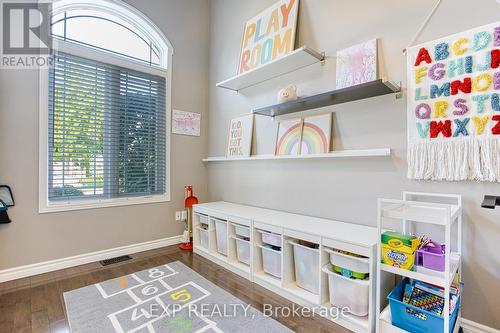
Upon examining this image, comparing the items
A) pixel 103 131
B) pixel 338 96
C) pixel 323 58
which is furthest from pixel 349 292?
pixel 103 131

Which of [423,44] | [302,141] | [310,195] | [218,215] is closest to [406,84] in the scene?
[423,44]

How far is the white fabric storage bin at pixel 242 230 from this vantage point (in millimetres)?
2329

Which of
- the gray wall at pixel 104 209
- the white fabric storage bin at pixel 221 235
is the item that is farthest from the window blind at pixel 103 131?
the white fabric storage bin at pixel 221 235

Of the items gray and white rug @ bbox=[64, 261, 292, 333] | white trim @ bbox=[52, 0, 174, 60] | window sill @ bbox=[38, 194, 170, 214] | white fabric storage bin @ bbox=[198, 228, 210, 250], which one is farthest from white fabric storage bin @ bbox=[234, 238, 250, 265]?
white trim @ bbox=[52, 0, 174, 60]

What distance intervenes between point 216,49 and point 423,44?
2563 millimetres

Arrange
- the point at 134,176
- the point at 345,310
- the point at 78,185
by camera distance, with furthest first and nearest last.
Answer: the point at 134,176 → the point at 78,185 → the point at 345,310

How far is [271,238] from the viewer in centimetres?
212

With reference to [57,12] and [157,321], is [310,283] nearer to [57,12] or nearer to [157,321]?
[157,321]

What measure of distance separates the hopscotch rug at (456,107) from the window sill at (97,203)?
2.71 meters

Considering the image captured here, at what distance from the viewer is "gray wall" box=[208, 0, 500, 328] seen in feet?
4.93

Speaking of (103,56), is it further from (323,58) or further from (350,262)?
(350,262)

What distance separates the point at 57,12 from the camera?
2525 mm

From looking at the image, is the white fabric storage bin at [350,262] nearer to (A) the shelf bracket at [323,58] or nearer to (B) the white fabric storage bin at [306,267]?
(B) the white fabric storage bin at [306,267]

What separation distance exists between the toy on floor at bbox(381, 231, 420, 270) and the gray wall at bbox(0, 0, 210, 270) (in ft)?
8.40
